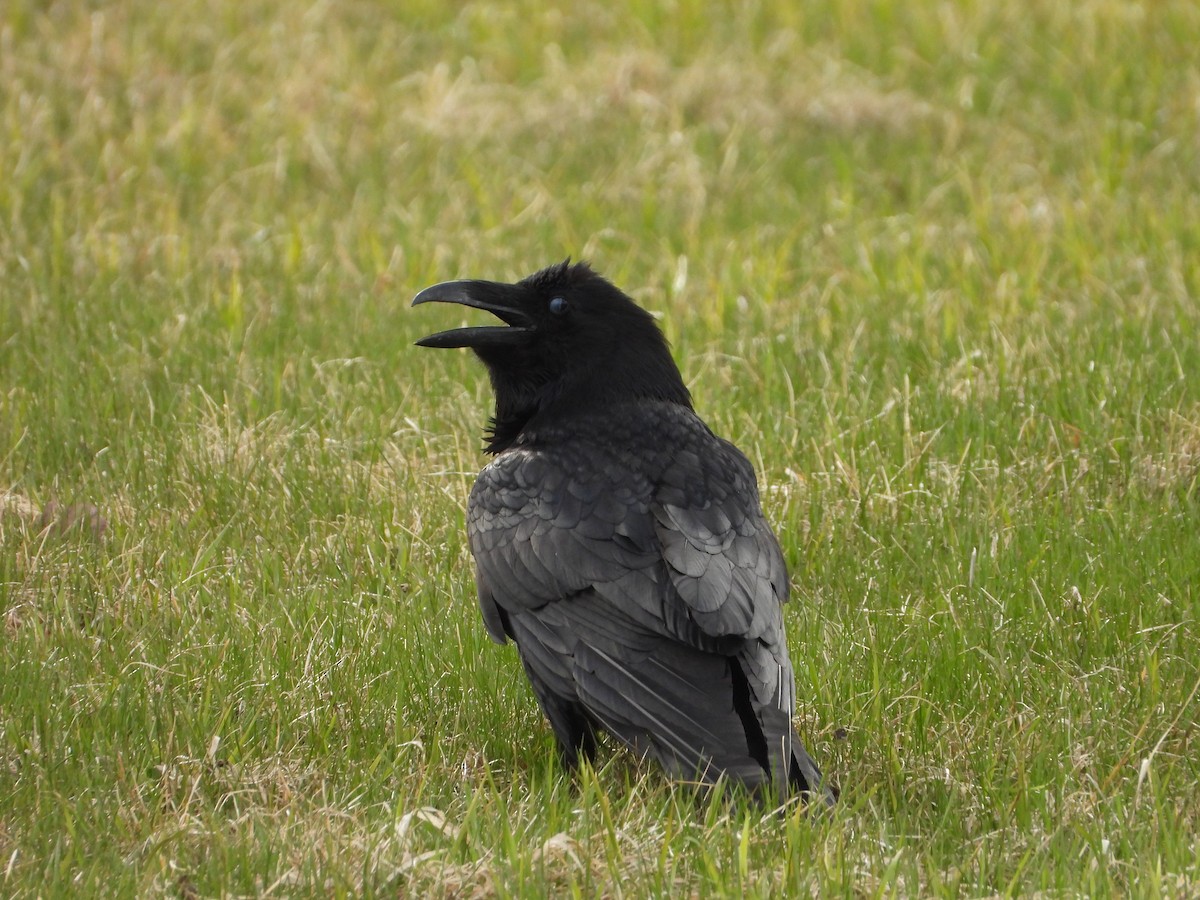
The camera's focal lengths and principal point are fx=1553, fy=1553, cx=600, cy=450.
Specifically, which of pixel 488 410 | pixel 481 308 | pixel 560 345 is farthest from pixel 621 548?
pixel 488 410

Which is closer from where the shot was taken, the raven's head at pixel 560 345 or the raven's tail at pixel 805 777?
the raven's tail at pixel 805 777

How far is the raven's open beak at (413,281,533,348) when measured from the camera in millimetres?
4816

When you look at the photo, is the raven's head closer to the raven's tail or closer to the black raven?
the black raven

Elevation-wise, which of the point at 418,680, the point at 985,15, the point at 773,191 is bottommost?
the point at 418,680

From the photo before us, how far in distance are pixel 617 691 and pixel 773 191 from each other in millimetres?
5965

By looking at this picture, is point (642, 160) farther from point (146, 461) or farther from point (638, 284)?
point (146, 461)

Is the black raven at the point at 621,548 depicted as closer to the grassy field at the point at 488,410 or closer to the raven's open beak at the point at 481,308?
the raven's open beak at the point at 481,308

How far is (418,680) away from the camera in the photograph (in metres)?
4.57

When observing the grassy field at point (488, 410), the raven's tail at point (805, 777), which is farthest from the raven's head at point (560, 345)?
the raven's tail at point (805, 777)

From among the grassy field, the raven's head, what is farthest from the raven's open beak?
the grassy field

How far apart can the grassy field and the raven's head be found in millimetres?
780

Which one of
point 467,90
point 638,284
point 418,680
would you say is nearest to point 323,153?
point 467,90

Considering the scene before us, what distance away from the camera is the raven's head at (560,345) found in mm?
4809

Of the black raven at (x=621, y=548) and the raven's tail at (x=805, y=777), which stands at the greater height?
the black raven at (x=621, y=548)
